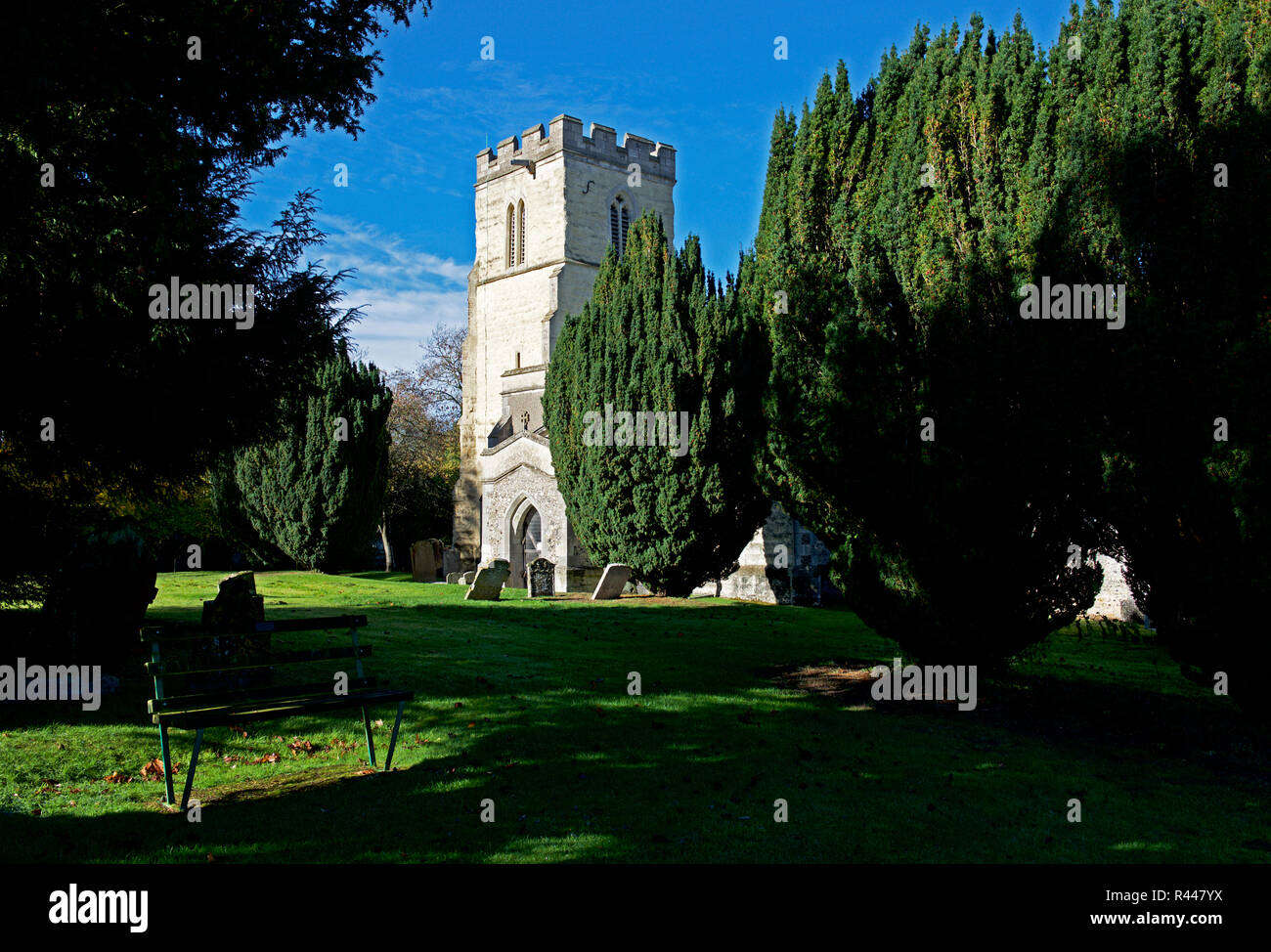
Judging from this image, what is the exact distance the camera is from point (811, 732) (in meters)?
7.33

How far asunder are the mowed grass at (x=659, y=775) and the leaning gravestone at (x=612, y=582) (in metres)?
8.25

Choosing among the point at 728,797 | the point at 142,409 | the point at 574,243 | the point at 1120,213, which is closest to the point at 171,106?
the point at 142,409

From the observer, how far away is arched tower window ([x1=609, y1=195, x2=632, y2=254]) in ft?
127

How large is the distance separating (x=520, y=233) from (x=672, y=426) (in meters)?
23.7

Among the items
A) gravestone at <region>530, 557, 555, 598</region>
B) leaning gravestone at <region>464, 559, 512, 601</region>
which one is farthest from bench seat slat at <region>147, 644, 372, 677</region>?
gravestone at <region>530, 557, 555, 598</region>

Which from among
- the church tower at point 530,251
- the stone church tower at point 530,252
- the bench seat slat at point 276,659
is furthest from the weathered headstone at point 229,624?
the church tower at point 530,251

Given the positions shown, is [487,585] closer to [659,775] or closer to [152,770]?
[152,770]

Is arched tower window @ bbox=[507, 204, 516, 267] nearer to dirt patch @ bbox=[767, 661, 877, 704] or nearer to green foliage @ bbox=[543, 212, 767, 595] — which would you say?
green foliage @ bbox=[543, 212, 767, 595]

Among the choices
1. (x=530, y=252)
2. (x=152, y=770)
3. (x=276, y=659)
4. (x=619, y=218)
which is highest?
(x=619, y=218)

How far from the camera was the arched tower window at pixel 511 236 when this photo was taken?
3931 centimetres

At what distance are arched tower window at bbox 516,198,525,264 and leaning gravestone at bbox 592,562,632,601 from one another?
23641 mm

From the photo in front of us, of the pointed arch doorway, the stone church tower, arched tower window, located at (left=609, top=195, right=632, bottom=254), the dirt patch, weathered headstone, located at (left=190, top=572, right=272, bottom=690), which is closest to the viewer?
weathered headstone, located at (left=190, top=572, right=272, bottom=690)

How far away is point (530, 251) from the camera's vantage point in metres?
38.2

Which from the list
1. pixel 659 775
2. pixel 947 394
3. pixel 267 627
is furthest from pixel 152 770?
pixel 947 394
